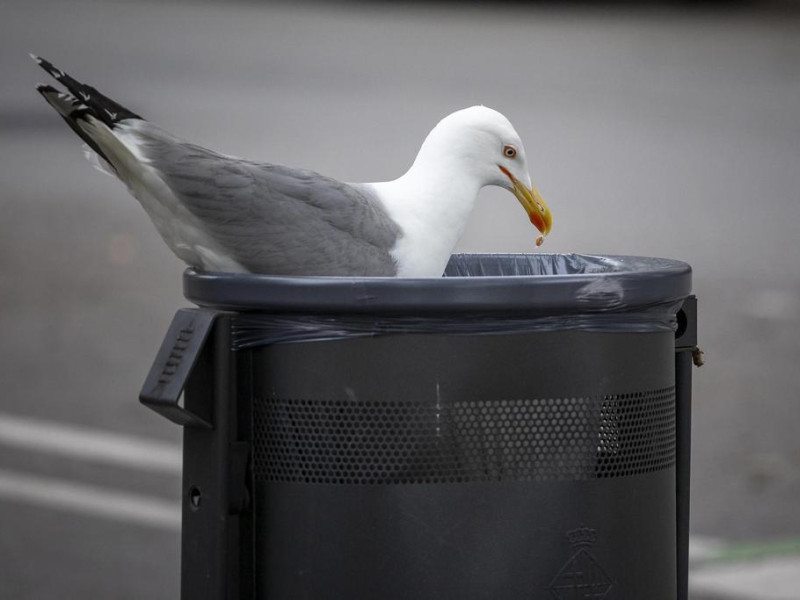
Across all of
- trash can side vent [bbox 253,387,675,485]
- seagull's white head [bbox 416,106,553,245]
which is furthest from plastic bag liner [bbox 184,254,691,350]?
seagull's white head [bbox 416,106,553,245]

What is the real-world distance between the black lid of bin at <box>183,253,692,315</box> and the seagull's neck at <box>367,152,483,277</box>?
59cm

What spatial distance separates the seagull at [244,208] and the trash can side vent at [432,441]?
0.44 metres

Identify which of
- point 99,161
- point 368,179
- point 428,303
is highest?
point 368,179

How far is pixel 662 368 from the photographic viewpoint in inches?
105

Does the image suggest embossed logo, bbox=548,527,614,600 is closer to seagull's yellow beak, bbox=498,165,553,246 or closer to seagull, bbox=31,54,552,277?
seagull, bbox=31,54,552,277

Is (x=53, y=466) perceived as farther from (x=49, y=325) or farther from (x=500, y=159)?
(x=500, y=159)

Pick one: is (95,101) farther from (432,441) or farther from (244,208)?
(432,441)

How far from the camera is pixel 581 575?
251 cm

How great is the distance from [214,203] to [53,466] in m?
3.33

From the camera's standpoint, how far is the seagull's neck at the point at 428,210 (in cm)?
313

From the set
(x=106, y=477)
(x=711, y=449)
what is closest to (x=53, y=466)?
(x=106, y=477)

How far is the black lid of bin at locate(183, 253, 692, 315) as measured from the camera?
2.42 metres

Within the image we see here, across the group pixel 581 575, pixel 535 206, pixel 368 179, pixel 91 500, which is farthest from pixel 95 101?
pixel 368 179

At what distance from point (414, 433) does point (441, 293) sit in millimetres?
236
